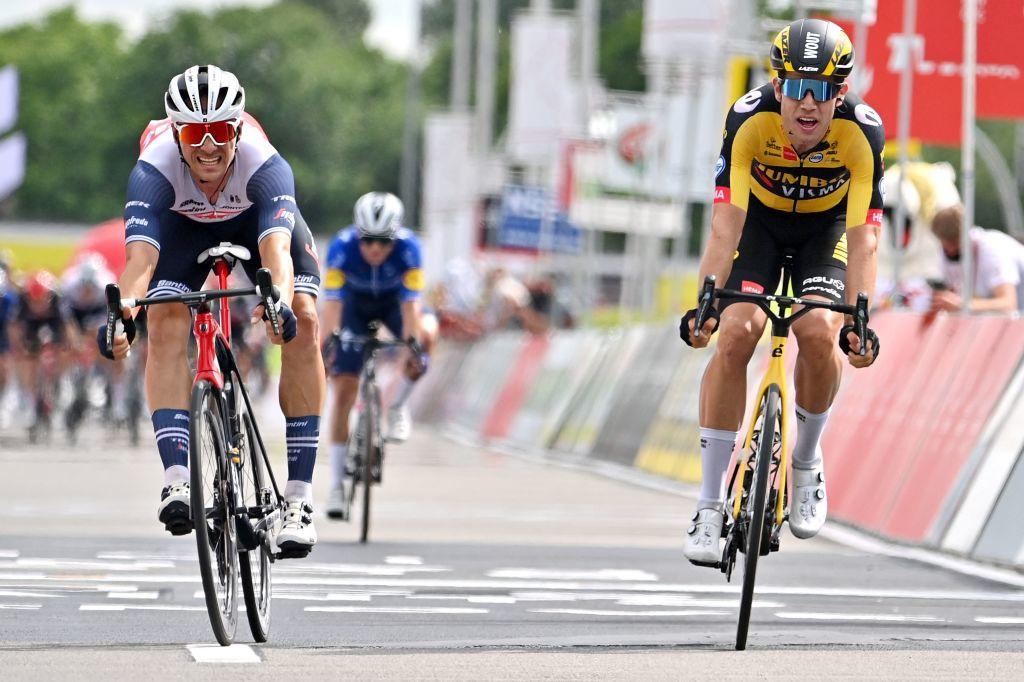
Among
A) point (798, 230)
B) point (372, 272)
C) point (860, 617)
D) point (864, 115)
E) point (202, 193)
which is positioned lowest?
point (860, 617)

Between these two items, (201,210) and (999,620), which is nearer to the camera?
(201,210)

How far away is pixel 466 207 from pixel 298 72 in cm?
7202

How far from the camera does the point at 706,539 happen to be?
8758mm

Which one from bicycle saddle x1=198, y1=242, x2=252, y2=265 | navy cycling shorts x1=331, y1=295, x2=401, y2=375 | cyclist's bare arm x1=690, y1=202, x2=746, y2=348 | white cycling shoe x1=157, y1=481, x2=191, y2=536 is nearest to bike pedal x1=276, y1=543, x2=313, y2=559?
white cycling shoe x1=157, y1=481, x2=191, y2=536

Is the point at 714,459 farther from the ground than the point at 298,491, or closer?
farther from the ground

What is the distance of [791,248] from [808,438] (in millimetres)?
775

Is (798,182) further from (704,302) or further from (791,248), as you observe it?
(704,302)

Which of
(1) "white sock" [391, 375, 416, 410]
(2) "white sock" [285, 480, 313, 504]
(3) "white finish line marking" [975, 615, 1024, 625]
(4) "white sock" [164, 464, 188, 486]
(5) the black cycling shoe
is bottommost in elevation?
(1) "white sock" [391, 375, 416, 410]

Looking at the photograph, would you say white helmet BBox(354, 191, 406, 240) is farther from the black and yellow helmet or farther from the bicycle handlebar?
the bicycle handlebar

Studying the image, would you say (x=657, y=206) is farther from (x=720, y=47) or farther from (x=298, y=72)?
(x=298, y=72)

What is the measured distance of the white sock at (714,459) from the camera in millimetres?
8945

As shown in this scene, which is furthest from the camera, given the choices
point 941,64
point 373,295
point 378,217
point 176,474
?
point 941,64

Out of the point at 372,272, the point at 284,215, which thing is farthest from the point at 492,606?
the point at 372,272

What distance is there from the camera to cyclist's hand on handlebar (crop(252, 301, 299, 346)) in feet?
26.5
